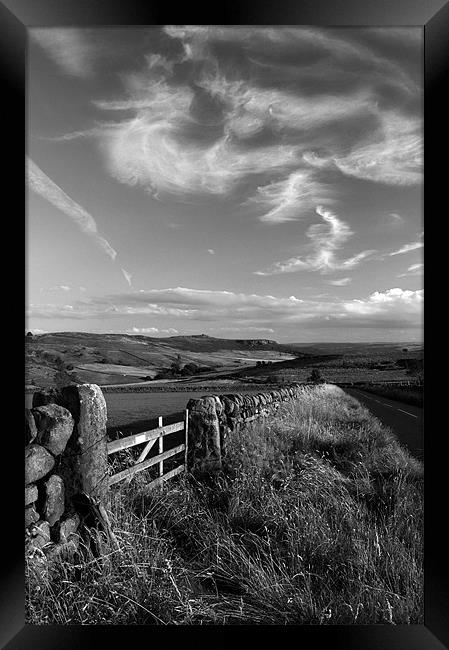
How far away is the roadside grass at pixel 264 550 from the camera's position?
2068 mm

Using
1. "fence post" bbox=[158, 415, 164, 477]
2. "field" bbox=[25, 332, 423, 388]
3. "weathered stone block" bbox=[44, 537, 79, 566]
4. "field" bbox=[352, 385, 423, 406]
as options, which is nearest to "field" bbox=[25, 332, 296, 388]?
"field" bbox=[25, 332, 423, 388]

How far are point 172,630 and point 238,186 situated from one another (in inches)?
105

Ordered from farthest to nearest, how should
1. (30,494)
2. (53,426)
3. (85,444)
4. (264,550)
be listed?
(264,550), (85,444), (53,426), (30,494)

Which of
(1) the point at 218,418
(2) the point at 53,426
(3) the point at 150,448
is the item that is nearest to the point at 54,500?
(2) the point at 53,426

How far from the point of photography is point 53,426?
7.37 ft

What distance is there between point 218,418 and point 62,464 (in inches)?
78.0

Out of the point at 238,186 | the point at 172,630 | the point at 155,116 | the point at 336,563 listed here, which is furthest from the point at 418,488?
the point at 155,116

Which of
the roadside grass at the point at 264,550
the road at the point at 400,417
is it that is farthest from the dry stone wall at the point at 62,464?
the road at the point at 400,417

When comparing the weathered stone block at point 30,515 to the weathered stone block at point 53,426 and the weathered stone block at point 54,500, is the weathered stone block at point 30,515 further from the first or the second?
the weathered stone block at point 53,426

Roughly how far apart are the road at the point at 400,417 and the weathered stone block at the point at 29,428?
2.46m

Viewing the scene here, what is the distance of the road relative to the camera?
319 centimetres

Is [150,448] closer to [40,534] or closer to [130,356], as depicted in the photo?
[130,356]

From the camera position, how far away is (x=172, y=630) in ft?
6.46

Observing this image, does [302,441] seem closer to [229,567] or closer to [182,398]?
[182,398]
